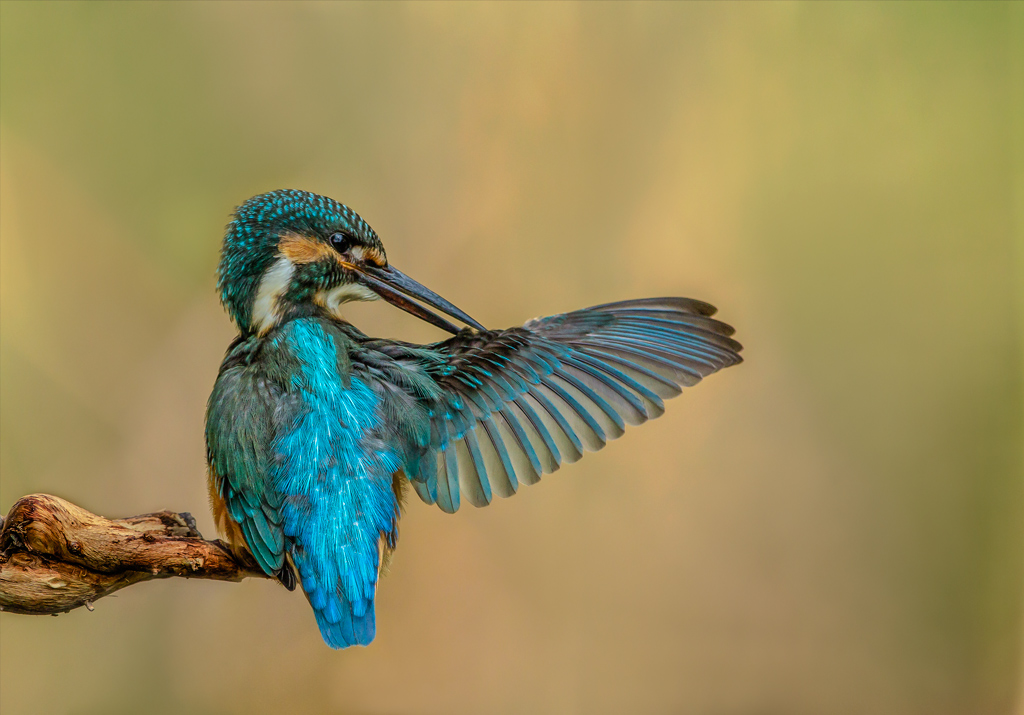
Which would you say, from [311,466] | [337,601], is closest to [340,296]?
[311,466]

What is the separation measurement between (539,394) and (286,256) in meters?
0.47

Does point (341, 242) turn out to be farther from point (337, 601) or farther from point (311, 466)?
point (337, 601)

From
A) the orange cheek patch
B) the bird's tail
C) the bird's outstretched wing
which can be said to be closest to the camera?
the bird's tail

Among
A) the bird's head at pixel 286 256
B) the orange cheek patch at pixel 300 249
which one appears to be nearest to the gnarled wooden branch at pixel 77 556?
the bird's head at pixel 286 256

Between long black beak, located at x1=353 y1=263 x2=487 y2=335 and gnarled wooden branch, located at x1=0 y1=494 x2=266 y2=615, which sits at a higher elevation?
long black beak, located at x1=353 y1=263 x2=487 y2=335

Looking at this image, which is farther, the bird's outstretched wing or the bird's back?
the bird's outstretched wing

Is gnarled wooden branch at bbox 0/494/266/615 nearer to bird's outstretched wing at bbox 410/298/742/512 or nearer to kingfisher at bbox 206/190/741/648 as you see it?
kingfisher at bbox 206/190/741/648

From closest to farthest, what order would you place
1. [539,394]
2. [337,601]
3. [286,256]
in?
[337,601] → [286,256] → [539,394]

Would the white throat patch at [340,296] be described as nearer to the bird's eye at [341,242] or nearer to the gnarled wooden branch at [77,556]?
the bird's eye at [341,242]

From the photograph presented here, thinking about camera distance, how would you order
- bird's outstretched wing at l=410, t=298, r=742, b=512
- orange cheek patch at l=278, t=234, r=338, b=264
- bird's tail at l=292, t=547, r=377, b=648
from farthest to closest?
bird's outstretched wing at l=410, t=298, r=742, b=512 < orange cheek patch at l=278, t=234, r=338, b=264 < bird's tail at l=292, t=547, r=377, b=648

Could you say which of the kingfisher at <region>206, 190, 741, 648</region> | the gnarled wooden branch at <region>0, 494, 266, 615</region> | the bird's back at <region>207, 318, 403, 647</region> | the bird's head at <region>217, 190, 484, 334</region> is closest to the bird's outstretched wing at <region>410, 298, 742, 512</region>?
the kingfisher at <region>206, 190, 741, 648</region>

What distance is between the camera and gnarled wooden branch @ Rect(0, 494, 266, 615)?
1.27m

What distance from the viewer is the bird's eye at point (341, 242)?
1.33m

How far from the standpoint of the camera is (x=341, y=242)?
4.40 feet
